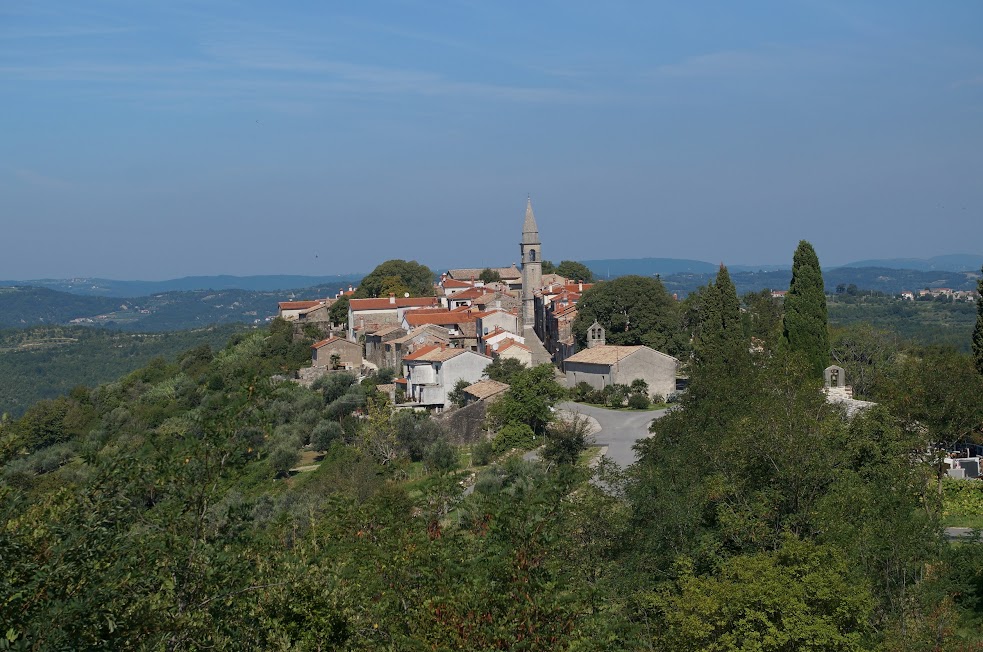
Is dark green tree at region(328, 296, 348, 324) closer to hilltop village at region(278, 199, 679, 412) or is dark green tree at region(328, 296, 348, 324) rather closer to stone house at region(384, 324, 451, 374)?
hilltop village at region(278, 199, 679, 412)

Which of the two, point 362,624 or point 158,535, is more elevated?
point 158,535

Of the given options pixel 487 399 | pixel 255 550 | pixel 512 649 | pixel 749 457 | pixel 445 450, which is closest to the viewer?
pixel 512 649

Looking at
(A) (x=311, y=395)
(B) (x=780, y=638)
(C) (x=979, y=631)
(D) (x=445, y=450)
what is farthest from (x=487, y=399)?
(B) (x=780, y=638)

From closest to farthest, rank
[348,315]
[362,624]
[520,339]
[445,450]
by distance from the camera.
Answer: [362,624] → [445,450] → [520,339] → [348,315]

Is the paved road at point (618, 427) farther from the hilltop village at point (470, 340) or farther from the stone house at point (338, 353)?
the stone house at point (338, 353)

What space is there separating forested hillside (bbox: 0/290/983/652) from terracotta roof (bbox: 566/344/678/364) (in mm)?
11697

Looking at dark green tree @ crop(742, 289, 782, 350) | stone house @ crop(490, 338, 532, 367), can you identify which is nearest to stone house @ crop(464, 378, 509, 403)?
stone house @ crop(490, 338, 532, 367)

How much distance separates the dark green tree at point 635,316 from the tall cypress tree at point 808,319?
32.5 feet

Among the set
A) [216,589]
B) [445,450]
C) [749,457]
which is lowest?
[445,450]

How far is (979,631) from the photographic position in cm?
1873

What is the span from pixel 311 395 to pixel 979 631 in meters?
40.2

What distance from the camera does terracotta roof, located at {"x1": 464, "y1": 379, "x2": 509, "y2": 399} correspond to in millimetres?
46688

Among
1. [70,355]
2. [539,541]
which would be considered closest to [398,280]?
[539,541]

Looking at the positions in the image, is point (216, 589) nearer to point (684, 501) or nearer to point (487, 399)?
point (684, 501)
